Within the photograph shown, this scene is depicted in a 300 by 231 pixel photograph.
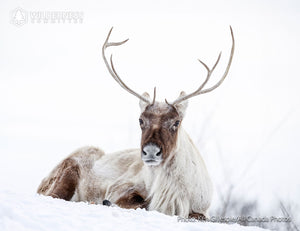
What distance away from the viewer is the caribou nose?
20.2 ft

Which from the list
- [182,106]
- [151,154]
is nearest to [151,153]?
[151,154]

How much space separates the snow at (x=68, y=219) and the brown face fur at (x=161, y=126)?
1.93m

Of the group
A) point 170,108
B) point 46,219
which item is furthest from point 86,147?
point 46,219

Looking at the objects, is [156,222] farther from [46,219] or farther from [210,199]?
[210,199]

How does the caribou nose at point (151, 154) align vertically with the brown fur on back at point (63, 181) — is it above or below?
above

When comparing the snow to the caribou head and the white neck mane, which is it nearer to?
the caribou head

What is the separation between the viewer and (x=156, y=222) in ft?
13.5

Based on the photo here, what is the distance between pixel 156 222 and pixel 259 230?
3.67ft

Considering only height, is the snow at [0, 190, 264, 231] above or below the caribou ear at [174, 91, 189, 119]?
below

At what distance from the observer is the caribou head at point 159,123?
623 centimetres

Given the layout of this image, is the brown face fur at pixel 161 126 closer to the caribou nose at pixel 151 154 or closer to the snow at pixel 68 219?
the caribou nose at pixel 151 154

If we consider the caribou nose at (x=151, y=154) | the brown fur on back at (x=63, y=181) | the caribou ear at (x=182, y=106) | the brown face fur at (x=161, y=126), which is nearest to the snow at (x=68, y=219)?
the caribou nose at (x=151, y=154)

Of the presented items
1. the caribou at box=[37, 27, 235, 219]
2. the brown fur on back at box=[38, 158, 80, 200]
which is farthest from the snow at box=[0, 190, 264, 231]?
the brown fur on back at box=[38, 158, 80, 200]

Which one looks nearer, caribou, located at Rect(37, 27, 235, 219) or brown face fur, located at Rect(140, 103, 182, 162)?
brown face fur, located at Rect(140, 103, 182, 162)
